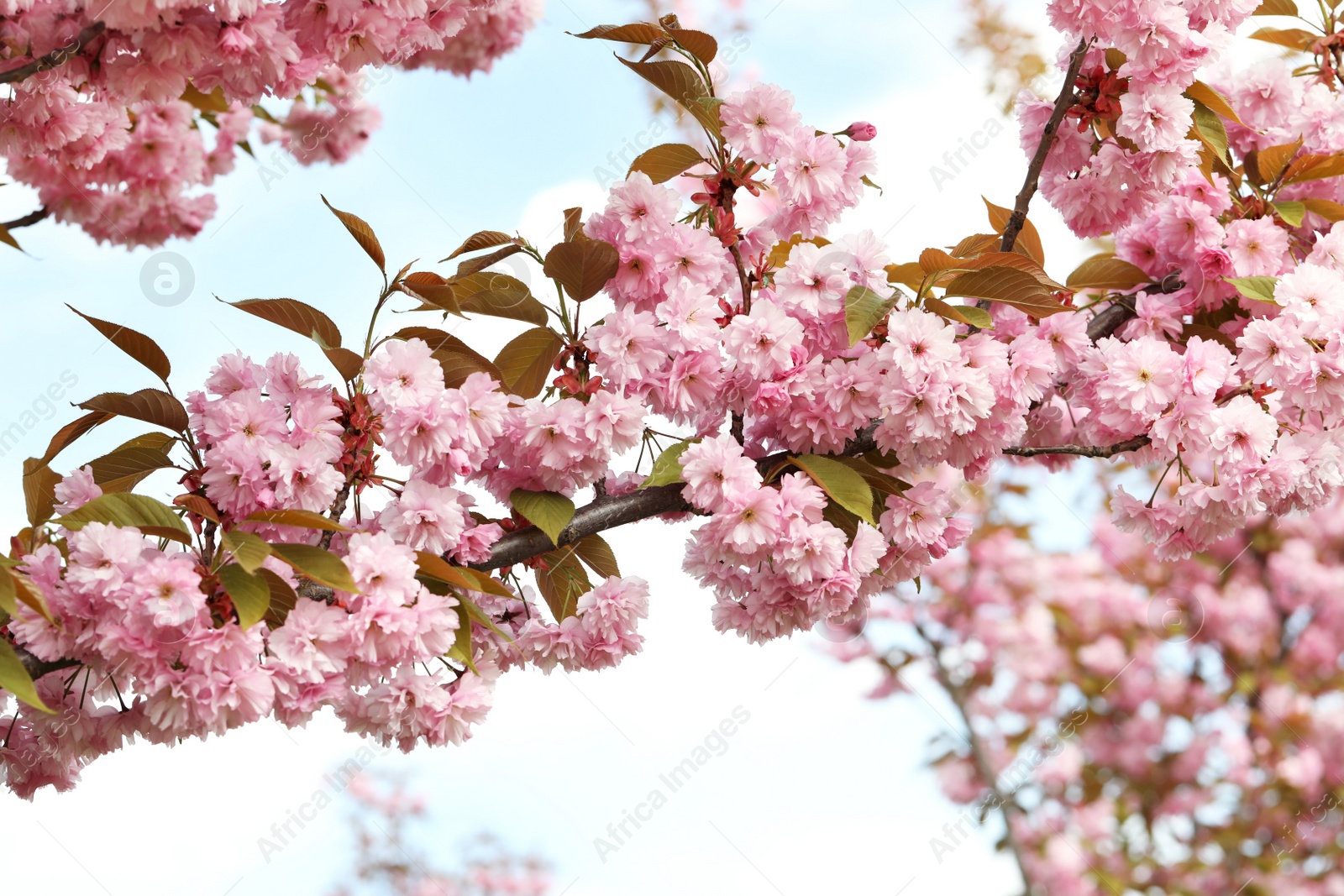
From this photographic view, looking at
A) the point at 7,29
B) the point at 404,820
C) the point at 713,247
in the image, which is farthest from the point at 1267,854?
the point at 7,29

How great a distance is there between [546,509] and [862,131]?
0.64m

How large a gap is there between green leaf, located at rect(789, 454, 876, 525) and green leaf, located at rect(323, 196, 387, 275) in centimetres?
55

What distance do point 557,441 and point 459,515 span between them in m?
0.14

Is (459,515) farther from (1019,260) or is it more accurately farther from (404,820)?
(404,820)

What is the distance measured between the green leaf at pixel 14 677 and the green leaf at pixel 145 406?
0.30 m

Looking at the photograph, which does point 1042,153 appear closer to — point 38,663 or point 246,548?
point 246,548

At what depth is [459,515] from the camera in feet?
3.87

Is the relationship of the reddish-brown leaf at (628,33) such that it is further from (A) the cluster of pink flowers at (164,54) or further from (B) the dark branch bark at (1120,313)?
(B) the dark branch bark at (1120,313)

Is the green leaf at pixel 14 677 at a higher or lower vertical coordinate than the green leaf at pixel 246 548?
lower

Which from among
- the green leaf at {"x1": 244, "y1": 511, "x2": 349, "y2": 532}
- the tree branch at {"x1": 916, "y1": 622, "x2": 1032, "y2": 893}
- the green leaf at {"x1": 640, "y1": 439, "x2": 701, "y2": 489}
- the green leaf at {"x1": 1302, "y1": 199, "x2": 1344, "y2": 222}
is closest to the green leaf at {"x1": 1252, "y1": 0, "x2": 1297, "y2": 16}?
the green leaf at {"x1": 1302, "y1": 199, "x2": 1344, "y2": 222}

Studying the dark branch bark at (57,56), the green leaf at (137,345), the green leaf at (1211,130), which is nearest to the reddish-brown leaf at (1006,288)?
the green leaf at (1211,130)

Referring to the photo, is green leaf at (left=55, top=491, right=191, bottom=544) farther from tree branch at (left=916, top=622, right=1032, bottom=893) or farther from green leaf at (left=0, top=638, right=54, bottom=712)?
tree branch at (left=916, top=622, right=1032, bottom=893)

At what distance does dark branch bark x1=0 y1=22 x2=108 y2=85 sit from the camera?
124cm

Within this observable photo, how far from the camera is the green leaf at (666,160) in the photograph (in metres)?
1.36
